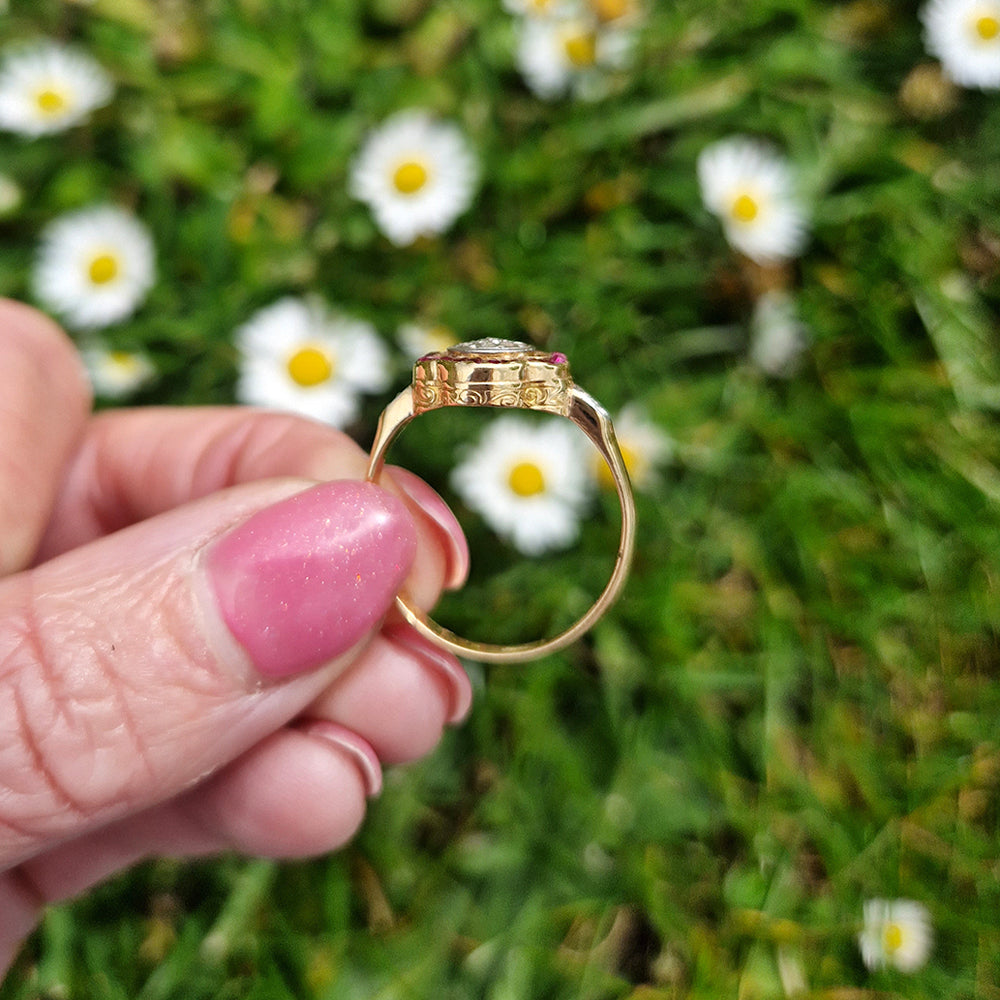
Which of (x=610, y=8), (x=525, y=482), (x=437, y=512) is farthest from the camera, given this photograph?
(x=610, y=8)

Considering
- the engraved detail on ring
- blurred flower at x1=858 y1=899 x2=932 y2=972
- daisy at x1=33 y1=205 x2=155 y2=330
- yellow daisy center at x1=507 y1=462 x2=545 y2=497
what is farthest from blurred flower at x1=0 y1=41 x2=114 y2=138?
blurred flower at x1=858 y1=899 x2=932 y2=972

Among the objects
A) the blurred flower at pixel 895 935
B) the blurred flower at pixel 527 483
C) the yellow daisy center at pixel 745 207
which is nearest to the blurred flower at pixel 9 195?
the blurred flower at pixel 527 483

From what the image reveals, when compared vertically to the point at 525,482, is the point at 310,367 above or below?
above

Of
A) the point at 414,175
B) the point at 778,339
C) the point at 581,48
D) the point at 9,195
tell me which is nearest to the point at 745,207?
the point at 778,339

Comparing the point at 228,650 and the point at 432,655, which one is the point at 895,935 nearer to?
the point at 432,655

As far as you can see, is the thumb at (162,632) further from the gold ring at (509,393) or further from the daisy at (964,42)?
the daisy at (964,42)

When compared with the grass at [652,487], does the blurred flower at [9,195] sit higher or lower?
higher
